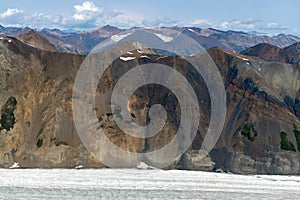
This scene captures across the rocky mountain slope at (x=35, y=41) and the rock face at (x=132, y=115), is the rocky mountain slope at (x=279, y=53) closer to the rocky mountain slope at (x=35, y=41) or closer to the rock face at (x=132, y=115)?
the rock face at (x=132, y=115)

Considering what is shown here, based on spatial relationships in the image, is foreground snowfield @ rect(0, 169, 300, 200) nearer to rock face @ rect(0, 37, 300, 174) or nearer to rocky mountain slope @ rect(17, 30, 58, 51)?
rock face @ rect(0, 37, 300, 174)

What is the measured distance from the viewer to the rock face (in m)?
29.6

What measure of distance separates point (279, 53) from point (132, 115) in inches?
1567

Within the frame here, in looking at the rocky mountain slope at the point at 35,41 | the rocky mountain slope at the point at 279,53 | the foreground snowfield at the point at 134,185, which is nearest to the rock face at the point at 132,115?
the foreground snowfield at the point at 134,185

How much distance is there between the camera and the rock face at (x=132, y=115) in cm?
2958

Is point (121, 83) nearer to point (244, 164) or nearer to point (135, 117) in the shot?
point (135, 117)

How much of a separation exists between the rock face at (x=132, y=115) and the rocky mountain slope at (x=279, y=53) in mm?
24782

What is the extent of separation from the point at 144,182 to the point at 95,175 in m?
3.77

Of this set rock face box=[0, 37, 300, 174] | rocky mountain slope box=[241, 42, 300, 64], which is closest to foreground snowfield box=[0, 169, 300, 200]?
rock face box=[0, 37, 300, 174]

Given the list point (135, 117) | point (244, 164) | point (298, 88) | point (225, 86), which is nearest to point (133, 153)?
point (135, 117)

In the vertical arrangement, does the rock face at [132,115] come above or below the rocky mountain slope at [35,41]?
below

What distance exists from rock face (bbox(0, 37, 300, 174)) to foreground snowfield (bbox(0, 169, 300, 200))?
2905 mm

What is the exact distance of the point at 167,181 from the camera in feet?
79.0

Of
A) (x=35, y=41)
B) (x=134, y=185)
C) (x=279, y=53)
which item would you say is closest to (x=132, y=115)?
(x=134, y=185)
